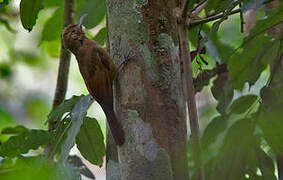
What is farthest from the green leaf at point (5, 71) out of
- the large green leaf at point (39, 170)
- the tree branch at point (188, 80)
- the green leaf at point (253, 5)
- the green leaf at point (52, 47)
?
the green leaf at point (253, 5)

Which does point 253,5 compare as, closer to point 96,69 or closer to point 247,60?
point 247,60

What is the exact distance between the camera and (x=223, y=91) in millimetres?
2609

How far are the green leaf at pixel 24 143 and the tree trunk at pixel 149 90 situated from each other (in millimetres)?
654

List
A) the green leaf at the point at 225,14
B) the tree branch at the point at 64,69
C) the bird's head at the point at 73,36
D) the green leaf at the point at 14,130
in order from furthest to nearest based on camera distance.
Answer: the tree branch at the point at 64,69 < the green leaf at the point at 14,130 < the bird's head at the point at 73,36 < the green leaf at the point at 225,14

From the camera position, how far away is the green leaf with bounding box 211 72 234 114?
2484 mm

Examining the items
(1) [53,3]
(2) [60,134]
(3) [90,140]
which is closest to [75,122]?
(2) [60,134]

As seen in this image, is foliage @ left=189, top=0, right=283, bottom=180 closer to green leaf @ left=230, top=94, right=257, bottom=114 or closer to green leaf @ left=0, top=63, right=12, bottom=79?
green leaf @ left=230, top=94, right=257, bottom=114

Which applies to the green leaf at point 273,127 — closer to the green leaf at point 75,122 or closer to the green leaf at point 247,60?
the green leaf at point 247,60

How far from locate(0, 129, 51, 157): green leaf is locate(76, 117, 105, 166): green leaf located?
169mm

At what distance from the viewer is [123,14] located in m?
1.93

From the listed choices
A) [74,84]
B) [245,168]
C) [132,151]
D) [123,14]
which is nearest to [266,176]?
[245,168]

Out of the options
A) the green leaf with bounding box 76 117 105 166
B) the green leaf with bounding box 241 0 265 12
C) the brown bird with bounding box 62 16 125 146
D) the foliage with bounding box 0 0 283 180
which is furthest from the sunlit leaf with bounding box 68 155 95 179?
the green leaf with bounding box 241 0 265 12

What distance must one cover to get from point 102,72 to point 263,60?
2.75ft

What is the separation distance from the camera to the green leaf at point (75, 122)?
1.90 m
